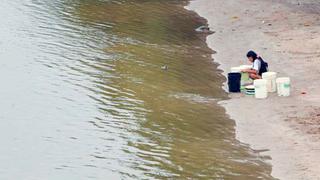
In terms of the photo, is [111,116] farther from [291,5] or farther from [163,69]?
[291,5]

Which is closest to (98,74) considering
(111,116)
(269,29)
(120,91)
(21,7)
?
(120,91)

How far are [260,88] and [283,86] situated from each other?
1.92ft

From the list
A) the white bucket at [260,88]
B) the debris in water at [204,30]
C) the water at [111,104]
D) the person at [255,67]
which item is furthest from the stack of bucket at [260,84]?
the debris in water at [204,30]

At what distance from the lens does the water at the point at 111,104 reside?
15.4 metres

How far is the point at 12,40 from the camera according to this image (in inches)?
Answer: 1072

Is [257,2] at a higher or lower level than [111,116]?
higher

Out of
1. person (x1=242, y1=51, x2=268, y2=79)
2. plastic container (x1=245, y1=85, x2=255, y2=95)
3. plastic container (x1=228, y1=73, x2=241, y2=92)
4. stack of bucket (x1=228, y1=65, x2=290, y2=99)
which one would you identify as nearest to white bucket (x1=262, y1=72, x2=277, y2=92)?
stack of bucket (x1=228, y1=65, x2=290, y2=99)

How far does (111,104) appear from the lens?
64.6 ft

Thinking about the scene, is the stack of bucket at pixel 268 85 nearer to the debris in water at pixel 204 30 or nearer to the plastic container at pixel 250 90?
the plastic container at pixel 250 90

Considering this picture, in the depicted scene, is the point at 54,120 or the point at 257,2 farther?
the point at 257,2

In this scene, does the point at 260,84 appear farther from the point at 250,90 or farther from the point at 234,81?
the point at 234,81

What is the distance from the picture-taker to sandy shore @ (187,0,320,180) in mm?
16359

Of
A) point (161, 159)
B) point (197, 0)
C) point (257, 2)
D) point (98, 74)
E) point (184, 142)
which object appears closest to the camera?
point (161, 159)

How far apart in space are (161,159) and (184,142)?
135 cm
